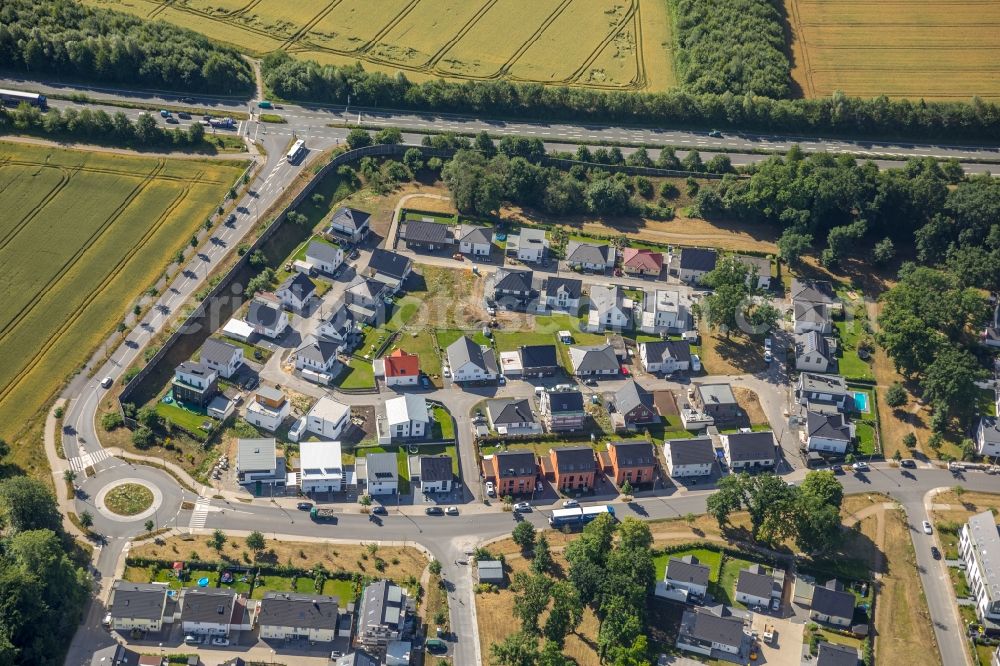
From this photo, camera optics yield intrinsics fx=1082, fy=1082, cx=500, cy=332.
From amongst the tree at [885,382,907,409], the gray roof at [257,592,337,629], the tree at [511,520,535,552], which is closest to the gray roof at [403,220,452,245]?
the tree at [511,520,535,552]

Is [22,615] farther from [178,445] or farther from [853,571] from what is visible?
[853,571]

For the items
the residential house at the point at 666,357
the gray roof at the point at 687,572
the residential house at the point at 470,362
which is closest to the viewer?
the gray roof at the point at 687,572

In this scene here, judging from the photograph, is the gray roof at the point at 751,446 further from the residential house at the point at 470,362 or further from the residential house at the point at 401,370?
the residential house at the point at 401,370

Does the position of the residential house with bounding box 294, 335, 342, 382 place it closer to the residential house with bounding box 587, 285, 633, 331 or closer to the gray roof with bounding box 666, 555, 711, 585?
the residential house with bounding box 587, 285, 633, 331

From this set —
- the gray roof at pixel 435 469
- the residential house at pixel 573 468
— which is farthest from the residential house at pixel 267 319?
the residential house at pixel 573 468

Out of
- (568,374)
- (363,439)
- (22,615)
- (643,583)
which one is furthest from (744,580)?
(22,615)
